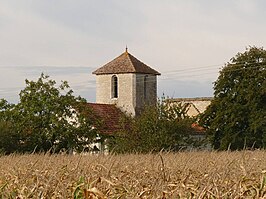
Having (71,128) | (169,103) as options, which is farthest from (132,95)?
(169,103)

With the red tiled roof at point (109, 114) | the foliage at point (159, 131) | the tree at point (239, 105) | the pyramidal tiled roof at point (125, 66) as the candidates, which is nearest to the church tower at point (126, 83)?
the pyramidal tiled roof at point (125, 66)

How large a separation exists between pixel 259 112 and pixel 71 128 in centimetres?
1493

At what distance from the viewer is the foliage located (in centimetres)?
3934

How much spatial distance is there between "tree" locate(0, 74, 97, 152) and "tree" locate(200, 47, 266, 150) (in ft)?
33.7

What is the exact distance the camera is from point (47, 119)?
47.0m

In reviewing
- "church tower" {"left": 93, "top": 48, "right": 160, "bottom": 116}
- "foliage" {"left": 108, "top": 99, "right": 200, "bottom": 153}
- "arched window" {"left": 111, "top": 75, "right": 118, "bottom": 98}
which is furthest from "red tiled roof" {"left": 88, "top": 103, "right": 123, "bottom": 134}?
"foliage" {"left": 108, "top": 99, "right": 200, "bottom": 153}

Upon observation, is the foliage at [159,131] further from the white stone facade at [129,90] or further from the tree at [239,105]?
the white stone facade at [129,90]

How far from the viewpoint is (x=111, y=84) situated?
64.8 metres

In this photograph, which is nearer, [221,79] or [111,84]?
[221,79]

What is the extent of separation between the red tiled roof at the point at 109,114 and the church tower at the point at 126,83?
1925 mm

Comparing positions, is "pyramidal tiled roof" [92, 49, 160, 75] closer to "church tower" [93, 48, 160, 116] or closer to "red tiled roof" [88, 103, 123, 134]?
"church tower" [93, 48, 160, 116]

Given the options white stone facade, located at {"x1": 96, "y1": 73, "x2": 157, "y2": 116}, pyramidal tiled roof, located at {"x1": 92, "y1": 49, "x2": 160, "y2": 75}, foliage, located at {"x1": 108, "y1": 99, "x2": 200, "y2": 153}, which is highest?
pyramidal tiled roof, located at {"x1": 92, "y1": 49, "x2": 160, "y2": 75}

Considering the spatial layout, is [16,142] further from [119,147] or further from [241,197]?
[241,197]

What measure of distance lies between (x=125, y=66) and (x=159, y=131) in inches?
1010
